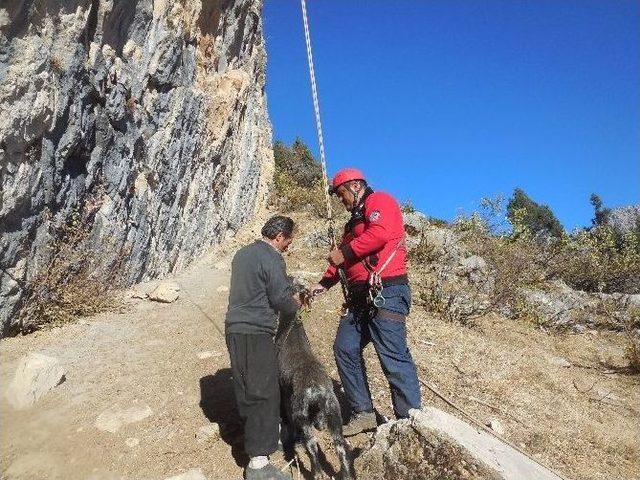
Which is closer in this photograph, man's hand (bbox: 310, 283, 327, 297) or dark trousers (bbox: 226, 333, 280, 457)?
dark trousers (bbox: 226, 333, 280, 457)

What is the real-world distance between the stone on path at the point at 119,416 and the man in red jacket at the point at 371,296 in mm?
1881

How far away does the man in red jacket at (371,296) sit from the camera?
385 centimetres

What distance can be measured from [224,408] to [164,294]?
143 inches

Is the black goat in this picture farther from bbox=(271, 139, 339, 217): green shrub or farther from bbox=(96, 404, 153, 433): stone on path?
bbox=(271, 139, 339, 217): green shrub

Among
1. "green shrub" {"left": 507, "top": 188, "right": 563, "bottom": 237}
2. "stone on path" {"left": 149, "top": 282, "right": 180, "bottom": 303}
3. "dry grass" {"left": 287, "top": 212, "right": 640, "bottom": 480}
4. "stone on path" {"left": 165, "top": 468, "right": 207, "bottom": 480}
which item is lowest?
"stone on path" {"left": 165, "top": 468, "right": 207, "bottom": 480}

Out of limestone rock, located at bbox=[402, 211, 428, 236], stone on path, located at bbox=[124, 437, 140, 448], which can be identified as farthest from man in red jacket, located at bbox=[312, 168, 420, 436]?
limestone rock, located at bbox=[402, 211, 428, 236]

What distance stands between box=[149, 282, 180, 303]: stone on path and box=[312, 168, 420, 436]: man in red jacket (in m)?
4.16

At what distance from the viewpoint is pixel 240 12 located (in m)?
12.3

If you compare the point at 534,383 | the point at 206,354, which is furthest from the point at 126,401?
the point at 534,383

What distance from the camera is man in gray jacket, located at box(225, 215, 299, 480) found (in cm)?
348

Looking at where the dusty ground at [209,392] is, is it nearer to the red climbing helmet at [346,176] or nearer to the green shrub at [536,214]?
the red climbing helmet at [346,176]

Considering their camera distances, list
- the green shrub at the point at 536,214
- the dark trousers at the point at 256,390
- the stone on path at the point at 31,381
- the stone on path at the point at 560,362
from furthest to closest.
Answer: the green shrub at the point at 536,214
the stone on path at the point at 560,362
the stone on path at the point at 31,381
the dark trousers at the point at 256,390

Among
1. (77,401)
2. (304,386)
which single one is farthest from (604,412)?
(77,401)

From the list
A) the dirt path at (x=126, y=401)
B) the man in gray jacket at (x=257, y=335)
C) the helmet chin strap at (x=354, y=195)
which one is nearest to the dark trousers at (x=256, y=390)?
the man in gray jacket at (x=257, y=335)
